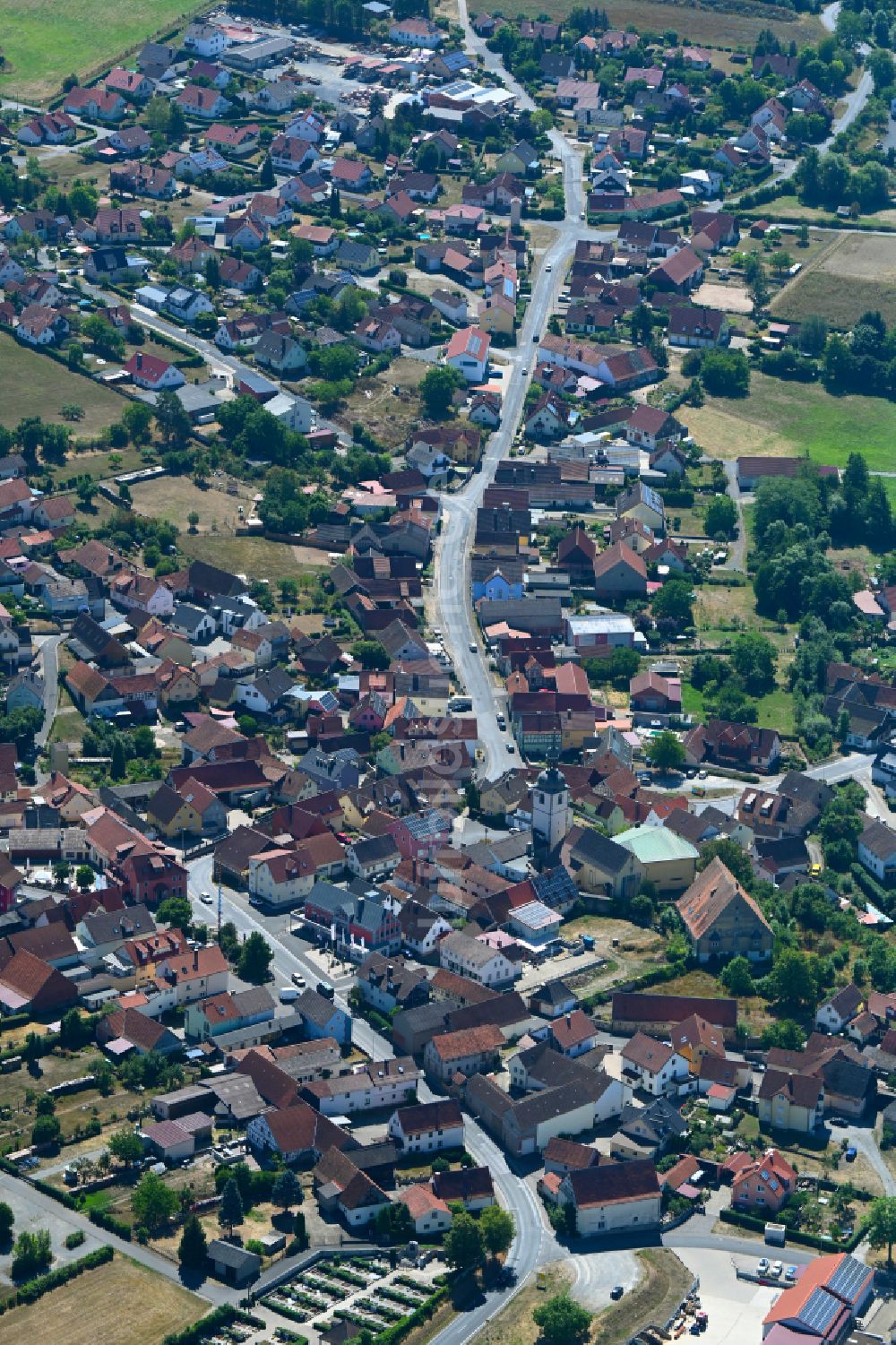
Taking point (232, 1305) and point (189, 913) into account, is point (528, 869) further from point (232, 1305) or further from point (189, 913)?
point (232, 1305)

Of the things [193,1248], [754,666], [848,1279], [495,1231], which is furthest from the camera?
[754,666]

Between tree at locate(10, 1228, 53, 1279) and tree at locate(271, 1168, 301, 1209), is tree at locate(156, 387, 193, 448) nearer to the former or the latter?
tree at locate(271, 1168, 301, 1209)

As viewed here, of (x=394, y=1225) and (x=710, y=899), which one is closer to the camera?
(x=394, y=1225)

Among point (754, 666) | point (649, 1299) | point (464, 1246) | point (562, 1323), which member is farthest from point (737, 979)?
point (754, 666)

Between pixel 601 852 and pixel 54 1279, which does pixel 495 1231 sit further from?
pixel 601 852

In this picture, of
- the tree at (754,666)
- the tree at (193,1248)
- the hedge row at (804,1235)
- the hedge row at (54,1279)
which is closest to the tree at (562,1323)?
the hedge row at (804,1235)

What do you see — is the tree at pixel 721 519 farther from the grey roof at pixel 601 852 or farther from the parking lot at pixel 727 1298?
the parking lot at pixel 727 1298

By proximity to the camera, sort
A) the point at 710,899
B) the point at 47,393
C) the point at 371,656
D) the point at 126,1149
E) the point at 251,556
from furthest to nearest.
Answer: the point at 47,393 → the point at 251,556 → the point at 371,656 → the point at 710,899 → the point at 126,1149
